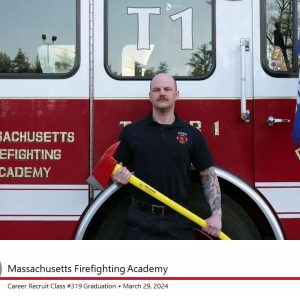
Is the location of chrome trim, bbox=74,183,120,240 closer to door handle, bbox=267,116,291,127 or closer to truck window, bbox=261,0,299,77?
door handle, bbox=267,116,291,127

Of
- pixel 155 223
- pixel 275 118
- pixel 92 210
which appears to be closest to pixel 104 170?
pixel 92 210

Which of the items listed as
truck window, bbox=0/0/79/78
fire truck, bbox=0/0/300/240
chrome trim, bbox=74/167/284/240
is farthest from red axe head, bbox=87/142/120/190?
truck window, bbox=0/0/79/78

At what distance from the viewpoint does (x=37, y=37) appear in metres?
3.21

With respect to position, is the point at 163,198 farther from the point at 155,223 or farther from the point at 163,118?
the point at 163,118

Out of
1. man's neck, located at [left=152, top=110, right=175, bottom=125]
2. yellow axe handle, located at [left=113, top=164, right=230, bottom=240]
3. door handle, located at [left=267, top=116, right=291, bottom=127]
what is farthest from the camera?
door handle, located at [left=267, top=116, right=291, bottom=127]

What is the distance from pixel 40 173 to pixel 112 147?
53 cm

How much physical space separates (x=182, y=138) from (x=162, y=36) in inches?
28.0

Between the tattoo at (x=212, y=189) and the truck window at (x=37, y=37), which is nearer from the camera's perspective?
the tattoo at (x=212, y=189)

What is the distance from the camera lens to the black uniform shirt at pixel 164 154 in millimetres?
2871

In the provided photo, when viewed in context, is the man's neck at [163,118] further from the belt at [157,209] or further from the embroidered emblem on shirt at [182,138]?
the belt at [157,209]

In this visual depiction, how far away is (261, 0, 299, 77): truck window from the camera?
318 centimetres

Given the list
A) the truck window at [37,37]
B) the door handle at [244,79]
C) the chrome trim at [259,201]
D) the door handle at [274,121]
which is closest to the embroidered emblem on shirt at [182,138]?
the chrome trim at [259,201]

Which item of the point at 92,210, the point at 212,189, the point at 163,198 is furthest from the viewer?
the point at 92,210
